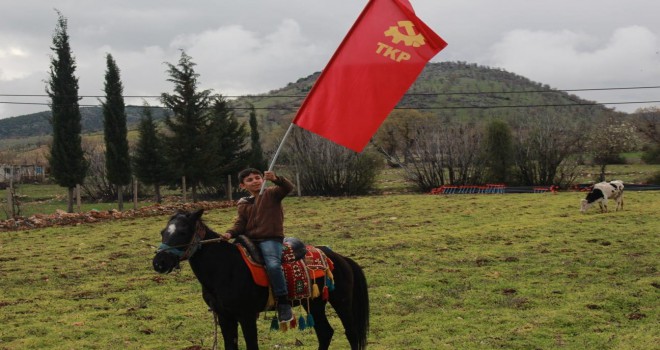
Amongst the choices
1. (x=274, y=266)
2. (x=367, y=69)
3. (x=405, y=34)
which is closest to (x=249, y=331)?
(x=274, y=266)

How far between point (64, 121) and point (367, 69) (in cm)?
2556

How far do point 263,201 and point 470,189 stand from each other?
31137 millimetres

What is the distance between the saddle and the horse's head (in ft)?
1.73

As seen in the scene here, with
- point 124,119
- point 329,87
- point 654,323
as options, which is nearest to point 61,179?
point 124,119

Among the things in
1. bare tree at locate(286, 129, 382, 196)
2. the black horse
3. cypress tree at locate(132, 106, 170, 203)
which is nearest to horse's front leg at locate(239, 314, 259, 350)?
the black horse

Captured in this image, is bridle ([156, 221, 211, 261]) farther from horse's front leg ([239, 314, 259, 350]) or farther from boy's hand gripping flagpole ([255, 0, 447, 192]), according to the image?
boy's hand gripping flagpole ([255, 0, 447, 192])

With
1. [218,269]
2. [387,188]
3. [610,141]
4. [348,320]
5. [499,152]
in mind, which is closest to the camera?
[218,269]

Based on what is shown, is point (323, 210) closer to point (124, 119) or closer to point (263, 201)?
point (124, 119)

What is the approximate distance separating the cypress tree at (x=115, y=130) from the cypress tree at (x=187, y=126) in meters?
2.71

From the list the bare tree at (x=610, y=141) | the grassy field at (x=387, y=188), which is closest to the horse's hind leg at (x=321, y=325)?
the grassy field at (x=387, y=188)

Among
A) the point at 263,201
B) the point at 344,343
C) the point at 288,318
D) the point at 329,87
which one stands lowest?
the point at 344,343

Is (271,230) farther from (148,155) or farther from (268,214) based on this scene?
(148,155)

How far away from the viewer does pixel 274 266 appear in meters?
5.45

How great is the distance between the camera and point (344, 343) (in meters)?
7.04
